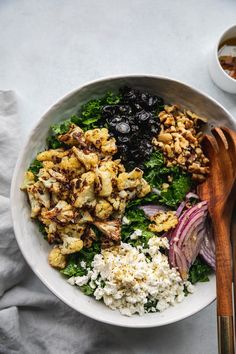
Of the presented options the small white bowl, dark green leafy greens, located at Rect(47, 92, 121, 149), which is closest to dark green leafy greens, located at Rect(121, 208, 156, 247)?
dark green leafy greens, located at Rect(47, 92, 121, 149)

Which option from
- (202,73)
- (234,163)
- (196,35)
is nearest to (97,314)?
(234,163)

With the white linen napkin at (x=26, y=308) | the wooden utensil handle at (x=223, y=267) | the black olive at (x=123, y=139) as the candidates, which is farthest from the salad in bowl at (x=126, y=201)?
the white linen napkin at (x=26, y=308)

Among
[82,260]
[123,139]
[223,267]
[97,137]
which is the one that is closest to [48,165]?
[97,137]

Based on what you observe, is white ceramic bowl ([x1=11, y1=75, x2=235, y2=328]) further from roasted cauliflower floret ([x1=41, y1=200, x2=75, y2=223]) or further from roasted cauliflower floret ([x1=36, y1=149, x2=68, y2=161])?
roasted cauliflower floret ([x1=41, y1=200, x2=75, y2=223])

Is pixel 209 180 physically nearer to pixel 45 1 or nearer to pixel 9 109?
pixel 9 109

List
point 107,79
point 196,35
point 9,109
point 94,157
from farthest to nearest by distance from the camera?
1. point 196,35
2. point 9,109
3. point 107,79
4. point 94,157

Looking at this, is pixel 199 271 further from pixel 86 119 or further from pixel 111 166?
pixel 86 119
